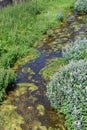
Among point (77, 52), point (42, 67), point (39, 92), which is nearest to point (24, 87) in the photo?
point (39, 92)

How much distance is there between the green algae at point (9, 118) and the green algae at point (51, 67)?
59.1 inches

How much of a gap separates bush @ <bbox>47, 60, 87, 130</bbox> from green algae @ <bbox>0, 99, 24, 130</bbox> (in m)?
0.78

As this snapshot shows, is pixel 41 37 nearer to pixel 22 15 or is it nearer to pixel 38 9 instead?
pixel 22 15

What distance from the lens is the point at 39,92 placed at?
7.22 meters

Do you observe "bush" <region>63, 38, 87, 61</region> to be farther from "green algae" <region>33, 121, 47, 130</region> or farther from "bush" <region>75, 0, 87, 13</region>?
"bush" <region>75, 0, 87, 13</region>

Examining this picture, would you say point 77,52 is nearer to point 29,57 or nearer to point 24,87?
point 24,87

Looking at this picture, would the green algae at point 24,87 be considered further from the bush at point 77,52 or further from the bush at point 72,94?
the bush at point 77,52

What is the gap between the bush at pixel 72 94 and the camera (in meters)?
5.56

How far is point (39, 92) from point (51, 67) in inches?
51.8

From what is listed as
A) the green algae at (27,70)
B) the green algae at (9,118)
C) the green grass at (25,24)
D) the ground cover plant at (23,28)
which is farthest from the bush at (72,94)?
the green grass at (25,24)

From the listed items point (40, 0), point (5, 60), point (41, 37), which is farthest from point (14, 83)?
point (40, 0)

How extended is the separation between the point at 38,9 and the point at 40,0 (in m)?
2.32

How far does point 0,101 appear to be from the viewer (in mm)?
6867

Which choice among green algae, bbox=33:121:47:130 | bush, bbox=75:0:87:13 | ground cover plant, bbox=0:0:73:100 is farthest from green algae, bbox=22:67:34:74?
bush, bbox=75:0:87:13
